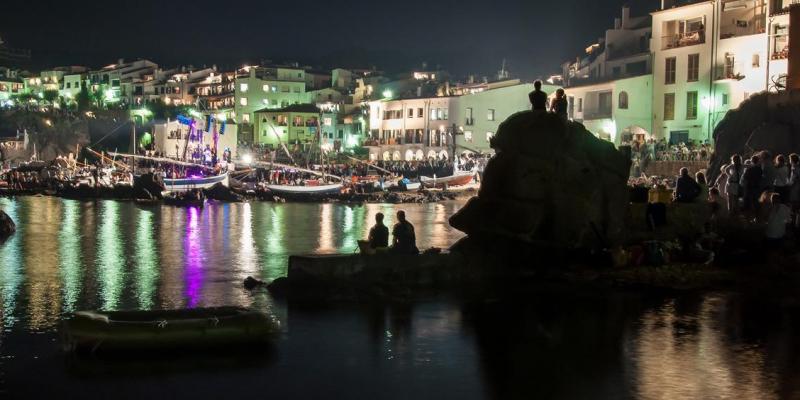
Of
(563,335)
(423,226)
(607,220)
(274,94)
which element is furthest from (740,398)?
(274,94)

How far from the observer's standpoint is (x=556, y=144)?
59.2ft

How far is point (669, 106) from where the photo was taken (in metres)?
57.0

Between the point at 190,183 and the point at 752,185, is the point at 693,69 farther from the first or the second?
the point at 190,183

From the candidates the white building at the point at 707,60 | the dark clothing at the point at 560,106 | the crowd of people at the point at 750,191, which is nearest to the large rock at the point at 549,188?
the dark clothing at the point at 560,106

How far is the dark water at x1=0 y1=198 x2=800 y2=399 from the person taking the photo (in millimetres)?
10523

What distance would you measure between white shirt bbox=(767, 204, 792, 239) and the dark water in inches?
109

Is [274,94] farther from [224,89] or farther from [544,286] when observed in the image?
[544,286]

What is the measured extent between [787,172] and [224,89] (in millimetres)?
106626

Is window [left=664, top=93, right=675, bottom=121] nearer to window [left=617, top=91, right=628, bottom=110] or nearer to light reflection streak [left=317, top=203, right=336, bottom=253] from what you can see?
window [left=617, top=91, right=628, bottom=110]

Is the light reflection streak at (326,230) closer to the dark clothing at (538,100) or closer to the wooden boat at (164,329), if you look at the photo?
the dark clothing at (538,100)

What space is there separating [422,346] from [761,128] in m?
30.2

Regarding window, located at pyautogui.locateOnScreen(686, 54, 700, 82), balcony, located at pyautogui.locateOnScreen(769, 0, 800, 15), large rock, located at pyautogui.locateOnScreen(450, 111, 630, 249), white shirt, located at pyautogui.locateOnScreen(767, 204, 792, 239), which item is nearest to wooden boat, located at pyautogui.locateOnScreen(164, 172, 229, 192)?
window, located at pyautogui.locateOnScreen(686, 54, 700, 82)

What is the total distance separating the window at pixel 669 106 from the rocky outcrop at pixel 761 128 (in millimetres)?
14826

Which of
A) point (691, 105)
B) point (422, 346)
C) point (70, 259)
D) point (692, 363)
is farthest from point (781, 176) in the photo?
point (691, 105)
